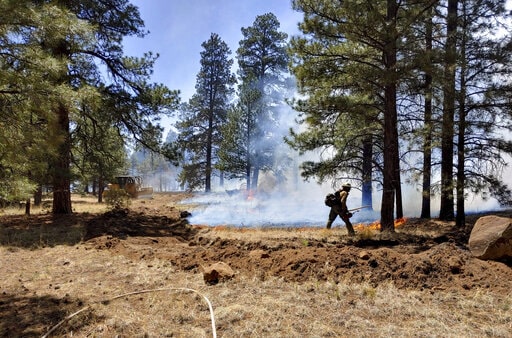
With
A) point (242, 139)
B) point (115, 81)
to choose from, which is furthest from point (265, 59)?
point (115, 81)

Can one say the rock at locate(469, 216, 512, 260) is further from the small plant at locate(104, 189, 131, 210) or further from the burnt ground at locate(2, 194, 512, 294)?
the small plant at locate(104, 189, 131, 210)

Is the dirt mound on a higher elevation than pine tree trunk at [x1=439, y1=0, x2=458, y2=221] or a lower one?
lower

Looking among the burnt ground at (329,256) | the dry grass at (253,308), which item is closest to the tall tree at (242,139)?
the burnt ground at (329,256)

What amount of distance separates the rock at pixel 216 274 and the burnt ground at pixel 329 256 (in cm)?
34

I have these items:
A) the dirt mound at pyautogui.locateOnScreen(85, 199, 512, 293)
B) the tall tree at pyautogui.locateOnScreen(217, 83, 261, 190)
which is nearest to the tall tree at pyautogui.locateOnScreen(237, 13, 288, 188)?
the tall tree at pyautogui.locateOnScreen(217, 83, 261, 190)

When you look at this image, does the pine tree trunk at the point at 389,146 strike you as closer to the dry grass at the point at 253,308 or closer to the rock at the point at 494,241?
the rock at the point at 494,241

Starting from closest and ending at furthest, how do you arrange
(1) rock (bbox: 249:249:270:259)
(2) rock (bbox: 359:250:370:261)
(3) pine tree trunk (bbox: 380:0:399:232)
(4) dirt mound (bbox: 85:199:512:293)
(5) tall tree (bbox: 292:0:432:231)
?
1. (4) dirt mound (bbox: 85:199:512:293)
2. (2) rock (bbox: 359:250:370:261)
3. (1) rock (bbox: 249:249:270:259)
4. (5) tall tree (bbox: 292:0:432:231)
5. (3) pine tree trunk (bbox: 380:0:399:232)

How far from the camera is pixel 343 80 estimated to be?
9.57 meters

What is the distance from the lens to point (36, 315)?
156 inches

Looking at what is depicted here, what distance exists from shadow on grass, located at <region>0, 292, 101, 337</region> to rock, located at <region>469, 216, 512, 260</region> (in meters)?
5.95

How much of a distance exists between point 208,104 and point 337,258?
27588 mm

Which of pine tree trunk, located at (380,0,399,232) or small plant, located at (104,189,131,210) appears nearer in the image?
pine tree trunk, located at (380,0,399,232)

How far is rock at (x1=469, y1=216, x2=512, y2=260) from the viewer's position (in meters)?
5.58

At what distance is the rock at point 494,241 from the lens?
558 centimetres
